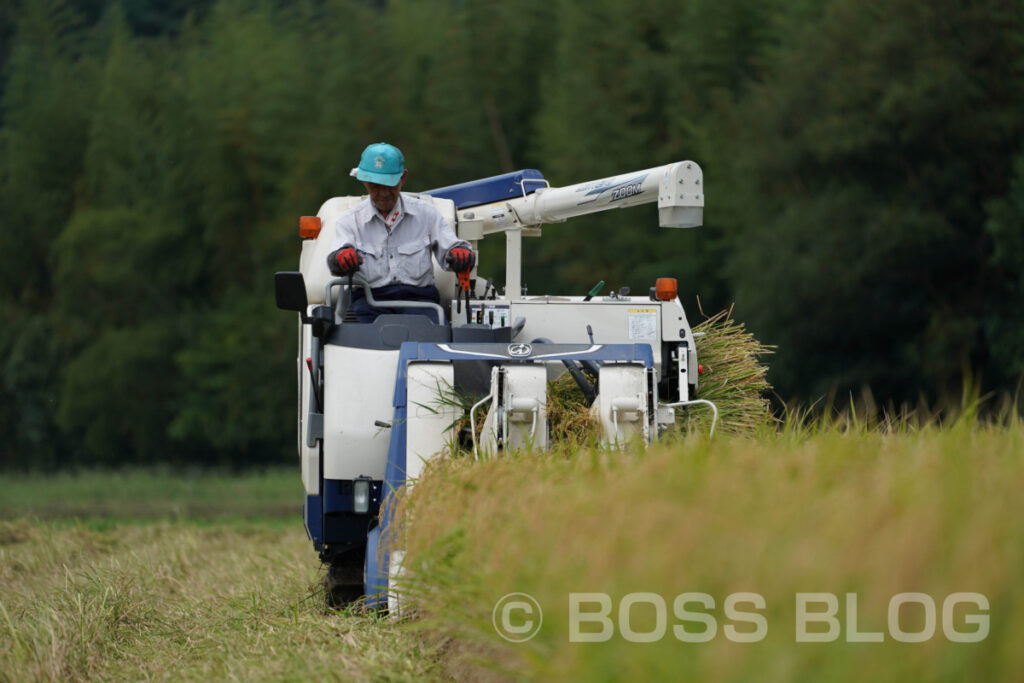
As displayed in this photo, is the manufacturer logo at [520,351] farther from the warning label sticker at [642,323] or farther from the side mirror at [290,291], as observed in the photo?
the warning label sticker at [642,323]

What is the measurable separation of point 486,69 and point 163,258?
10873 millimetres

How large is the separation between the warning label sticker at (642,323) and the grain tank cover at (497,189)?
5.04ft

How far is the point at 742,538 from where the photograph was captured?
3.54 meters

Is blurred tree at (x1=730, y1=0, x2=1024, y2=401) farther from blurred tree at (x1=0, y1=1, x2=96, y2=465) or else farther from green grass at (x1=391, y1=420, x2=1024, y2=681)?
blurred tree at (x1=0, y1=1, x2=96, y2=465)

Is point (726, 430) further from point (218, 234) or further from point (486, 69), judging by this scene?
point (218, 234)

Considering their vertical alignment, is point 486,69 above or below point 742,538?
above

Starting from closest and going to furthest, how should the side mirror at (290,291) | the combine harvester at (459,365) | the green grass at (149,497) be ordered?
the combine harvester at (459,365) < the side mirror at (290,291) < the green grass at (149,497)

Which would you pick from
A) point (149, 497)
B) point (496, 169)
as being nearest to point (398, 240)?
point (149, 497)

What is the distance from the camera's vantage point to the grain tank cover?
917 cm

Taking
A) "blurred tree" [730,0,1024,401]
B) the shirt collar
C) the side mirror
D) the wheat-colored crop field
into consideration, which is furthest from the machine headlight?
"blurred tree" [730,0,1024,401]

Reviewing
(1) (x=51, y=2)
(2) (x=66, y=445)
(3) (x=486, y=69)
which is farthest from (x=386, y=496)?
(1) (x=51, y=2)

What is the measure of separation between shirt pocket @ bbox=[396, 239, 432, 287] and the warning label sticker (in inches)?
46.5

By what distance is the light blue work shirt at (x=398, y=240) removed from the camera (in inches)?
301

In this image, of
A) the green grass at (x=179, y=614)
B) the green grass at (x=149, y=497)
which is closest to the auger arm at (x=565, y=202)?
the green grass at (x=179, y=614)
